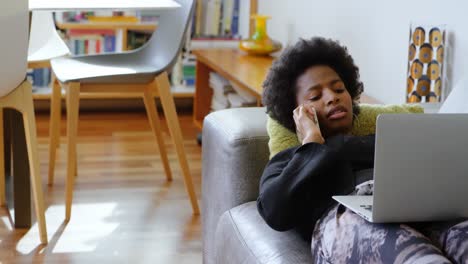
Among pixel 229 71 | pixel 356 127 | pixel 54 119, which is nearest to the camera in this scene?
pixel 356 127

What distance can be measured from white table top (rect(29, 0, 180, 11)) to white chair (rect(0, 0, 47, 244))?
0.61ft

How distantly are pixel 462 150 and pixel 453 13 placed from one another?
1.15 metres

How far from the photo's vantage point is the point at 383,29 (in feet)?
10.3

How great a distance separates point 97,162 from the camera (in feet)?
12.7

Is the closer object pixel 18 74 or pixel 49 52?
pixel 18 74

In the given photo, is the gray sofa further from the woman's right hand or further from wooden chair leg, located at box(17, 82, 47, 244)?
wooden chair leg, located at box(17, 82, 47, 244)

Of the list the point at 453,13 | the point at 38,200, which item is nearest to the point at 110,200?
the point at 38,200

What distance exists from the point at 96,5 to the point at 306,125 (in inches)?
52.0

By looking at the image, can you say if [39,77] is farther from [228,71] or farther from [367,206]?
[367,206]

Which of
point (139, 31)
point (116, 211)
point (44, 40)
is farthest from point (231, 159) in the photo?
point (139, 31)

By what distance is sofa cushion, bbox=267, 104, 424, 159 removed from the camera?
203 cm

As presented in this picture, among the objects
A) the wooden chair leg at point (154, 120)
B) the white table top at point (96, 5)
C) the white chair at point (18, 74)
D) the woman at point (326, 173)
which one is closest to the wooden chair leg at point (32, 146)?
the white chair at point (18, 74)

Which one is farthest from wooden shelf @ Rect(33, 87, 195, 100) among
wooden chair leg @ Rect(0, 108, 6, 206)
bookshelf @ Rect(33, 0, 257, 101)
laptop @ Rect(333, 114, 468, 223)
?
laptop @ Rect(333, 114, 468, 223)

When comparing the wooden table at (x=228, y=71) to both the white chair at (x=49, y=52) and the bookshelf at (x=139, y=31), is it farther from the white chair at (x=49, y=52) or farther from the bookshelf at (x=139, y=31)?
the white chair at (x=49, y=52)
